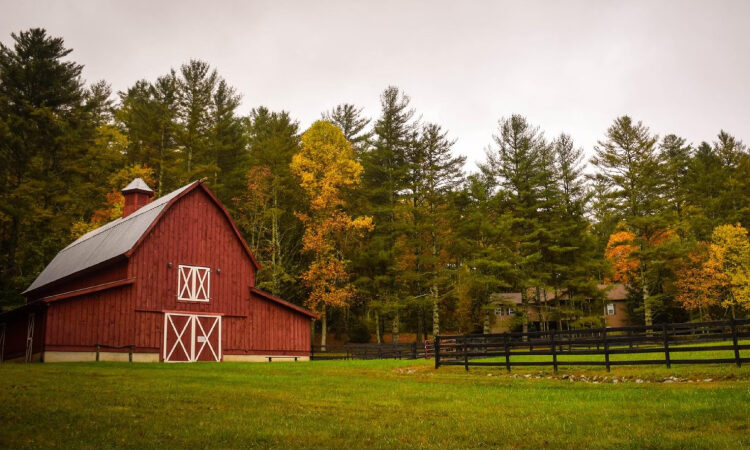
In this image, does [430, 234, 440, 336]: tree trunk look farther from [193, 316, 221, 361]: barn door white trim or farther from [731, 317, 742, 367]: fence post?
[731, 317, 742, 367]: fence post

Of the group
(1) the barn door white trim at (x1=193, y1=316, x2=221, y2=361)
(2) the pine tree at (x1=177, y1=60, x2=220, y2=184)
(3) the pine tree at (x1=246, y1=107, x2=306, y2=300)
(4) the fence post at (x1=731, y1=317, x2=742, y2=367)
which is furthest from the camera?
(2) the pine tree at (x1=177, y1=60, x2=220, y2=184)

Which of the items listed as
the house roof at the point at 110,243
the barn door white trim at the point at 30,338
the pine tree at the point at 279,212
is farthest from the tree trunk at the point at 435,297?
the barn door white trim at the point at 30,338

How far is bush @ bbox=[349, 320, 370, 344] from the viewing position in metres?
47.2

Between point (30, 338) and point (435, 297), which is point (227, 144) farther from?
point (30, 338)

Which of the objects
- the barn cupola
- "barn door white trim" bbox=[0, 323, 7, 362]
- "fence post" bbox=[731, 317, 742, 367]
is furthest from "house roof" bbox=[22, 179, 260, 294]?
"fence post" bbox=[731, 317, 742, 367]

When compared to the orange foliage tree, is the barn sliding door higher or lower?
lower

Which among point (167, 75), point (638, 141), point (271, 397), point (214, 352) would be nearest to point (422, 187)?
point (638, 141)

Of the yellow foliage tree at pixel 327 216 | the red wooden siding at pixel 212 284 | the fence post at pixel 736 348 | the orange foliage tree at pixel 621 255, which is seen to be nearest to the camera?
the fence post at pixel 736 348

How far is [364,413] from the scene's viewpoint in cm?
991

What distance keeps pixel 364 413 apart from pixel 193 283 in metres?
20.5

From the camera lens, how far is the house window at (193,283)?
91.0 ft

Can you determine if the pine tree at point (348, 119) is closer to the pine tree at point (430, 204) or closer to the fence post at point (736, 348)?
the pine tree at point (430, 204)

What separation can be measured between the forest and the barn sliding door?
406 inches

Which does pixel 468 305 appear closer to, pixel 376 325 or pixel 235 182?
pixel 376 325
